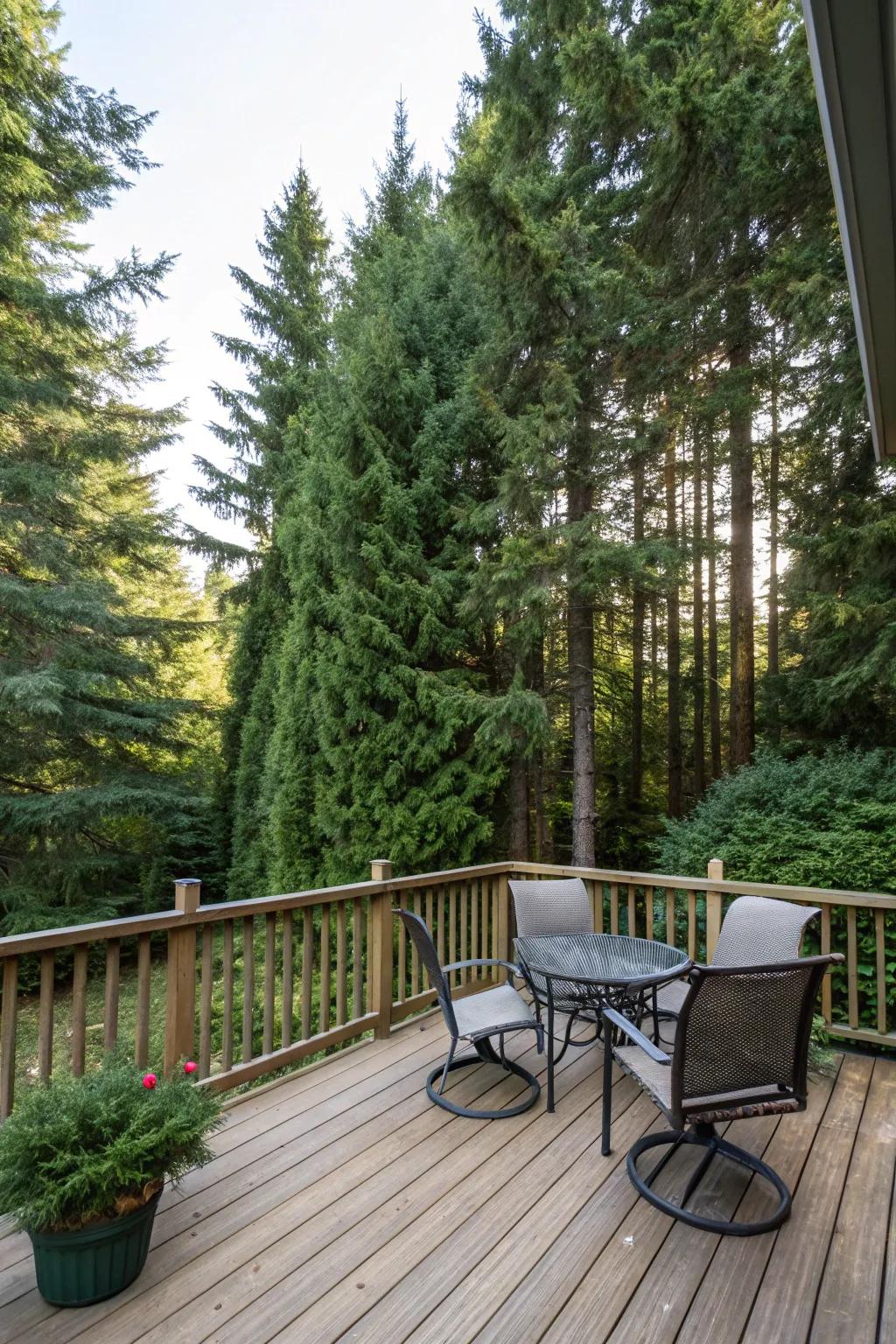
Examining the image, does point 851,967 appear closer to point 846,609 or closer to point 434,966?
point 434,966

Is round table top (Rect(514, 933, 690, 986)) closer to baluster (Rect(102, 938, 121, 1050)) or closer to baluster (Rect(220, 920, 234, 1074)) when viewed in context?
baluster (Rect(220, 920, 234, 1074))

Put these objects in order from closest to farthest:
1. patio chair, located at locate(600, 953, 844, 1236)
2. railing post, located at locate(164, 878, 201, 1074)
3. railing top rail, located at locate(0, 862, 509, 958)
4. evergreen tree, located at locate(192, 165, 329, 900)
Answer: patio chair, located at locate(600, 953, 844, 1236)
railing top rail, located at locate(0, 862, 509, 958)
railing post, located at locate(164, 878, 201, 1074)
evergreen tree, located at locate(192, 165, 329, 900)

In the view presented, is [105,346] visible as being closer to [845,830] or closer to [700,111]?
[700,111]

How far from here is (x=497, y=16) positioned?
679 centimetres

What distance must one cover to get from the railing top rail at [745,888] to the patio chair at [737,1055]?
127cm

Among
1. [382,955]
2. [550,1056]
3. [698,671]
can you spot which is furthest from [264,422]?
[550,1056]

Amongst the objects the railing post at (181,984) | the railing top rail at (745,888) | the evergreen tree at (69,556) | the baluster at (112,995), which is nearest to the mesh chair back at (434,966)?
the railing post at (181,984)

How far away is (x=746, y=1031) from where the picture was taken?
2189 millimetres

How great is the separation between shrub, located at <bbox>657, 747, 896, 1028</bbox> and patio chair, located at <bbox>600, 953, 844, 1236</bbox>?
1.91 meters

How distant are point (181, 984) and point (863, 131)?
3.54m

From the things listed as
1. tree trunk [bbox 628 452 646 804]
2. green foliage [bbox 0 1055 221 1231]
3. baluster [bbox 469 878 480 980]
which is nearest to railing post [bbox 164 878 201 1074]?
green foliage [bbox 0 1055 221 1231]

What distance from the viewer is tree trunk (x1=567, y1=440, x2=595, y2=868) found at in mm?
6418

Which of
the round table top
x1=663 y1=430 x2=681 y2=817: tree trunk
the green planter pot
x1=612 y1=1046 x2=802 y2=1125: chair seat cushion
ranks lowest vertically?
the green planter pot

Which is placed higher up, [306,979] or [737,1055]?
[737,1055]
